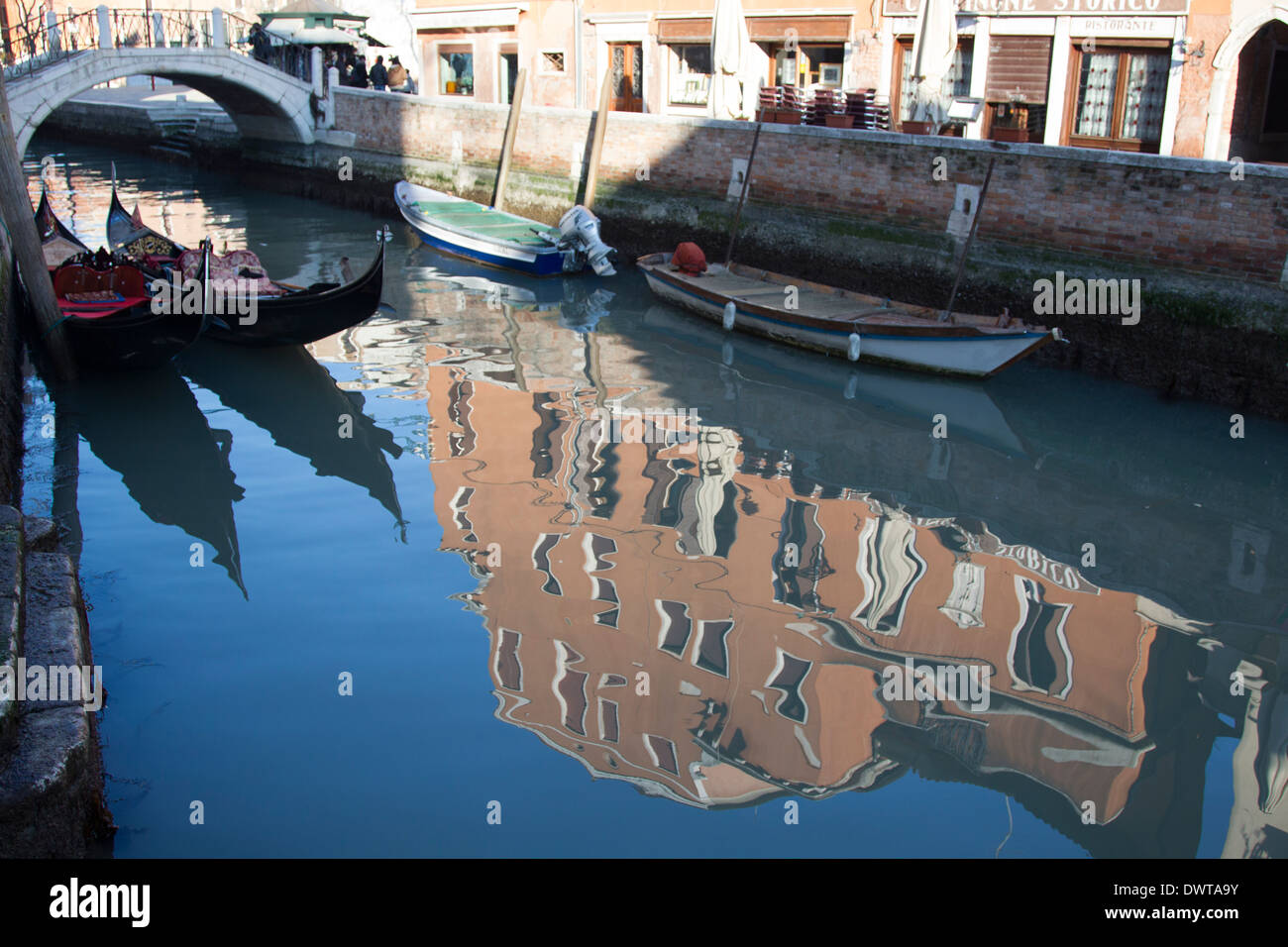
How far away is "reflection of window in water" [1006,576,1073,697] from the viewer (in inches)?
152

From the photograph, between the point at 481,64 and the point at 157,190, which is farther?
the point at 481,64

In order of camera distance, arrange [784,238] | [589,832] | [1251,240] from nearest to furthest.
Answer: [589,832] < [1251,240] < [784,238]

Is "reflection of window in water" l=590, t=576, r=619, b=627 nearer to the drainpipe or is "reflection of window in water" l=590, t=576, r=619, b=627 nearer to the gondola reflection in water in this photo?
the gondola reflection in water

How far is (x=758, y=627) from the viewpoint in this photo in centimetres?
416

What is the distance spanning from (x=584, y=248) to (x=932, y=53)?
11.2 ft

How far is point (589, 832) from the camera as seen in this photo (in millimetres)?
3078

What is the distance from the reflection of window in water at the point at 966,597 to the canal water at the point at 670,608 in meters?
0.02

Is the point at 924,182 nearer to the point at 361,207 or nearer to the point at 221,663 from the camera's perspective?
the point at 221,663

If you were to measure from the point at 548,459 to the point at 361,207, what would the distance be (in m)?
9.68

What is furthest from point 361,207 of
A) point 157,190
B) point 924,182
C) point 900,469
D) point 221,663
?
point 221,663

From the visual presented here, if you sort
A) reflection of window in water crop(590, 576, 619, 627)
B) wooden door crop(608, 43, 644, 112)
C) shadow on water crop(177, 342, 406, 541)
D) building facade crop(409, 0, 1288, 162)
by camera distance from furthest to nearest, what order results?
wooden door crop(608, 43, 644, 112) → building facade crop(409, 0, 1288, 162) → shadow on water crop(177, 342, 406, 541) → reflection of window in water crop(590, 576, 619, 627)

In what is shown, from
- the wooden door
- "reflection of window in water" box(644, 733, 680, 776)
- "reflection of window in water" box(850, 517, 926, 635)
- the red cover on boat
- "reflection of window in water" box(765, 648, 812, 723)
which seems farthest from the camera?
the wooden door

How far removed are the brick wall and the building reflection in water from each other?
2942 mm

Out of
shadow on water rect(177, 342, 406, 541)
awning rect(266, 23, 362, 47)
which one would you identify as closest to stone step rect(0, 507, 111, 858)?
shadow on water rect(177, 342, 406, 541)
